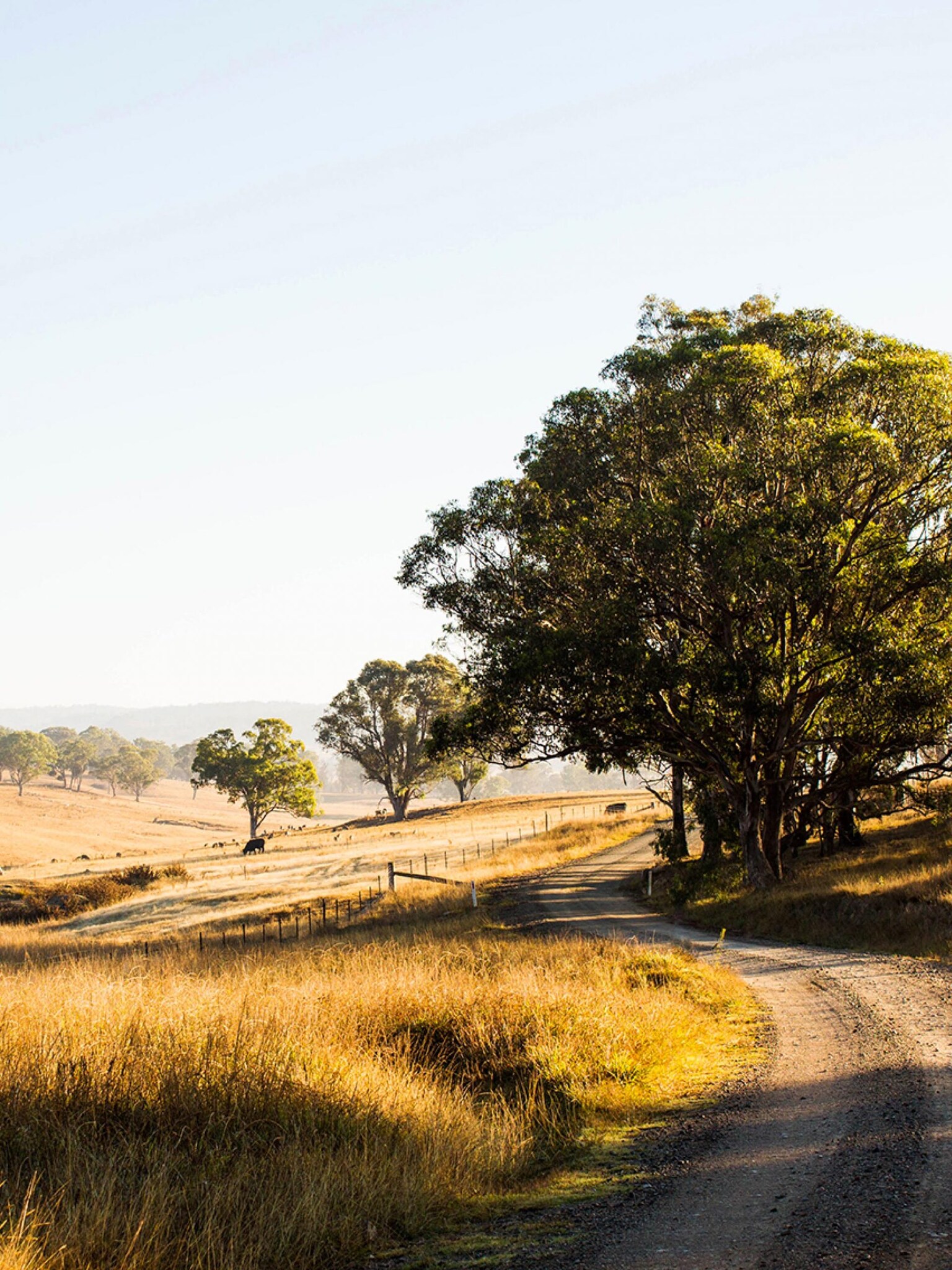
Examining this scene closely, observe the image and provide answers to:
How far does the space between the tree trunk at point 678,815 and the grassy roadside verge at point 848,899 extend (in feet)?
3.27

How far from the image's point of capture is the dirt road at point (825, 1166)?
5984 mm

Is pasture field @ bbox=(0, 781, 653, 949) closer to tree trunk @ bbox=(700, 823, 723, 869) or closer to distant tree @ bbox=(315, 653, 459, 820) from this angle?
distant tree @ bbox=(315, 653, 459, 820)

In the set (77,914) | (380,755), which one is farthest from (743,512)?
(380,755)

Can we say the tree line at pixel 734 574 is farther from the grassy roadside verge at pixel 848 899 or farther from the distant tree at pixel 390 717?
the distant tree at pixel 390 717

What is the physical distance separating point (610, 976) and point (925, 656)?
15170 millimetres

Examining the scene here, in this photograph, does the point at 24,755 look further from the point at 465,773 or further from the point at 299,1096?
the point at 299,1096

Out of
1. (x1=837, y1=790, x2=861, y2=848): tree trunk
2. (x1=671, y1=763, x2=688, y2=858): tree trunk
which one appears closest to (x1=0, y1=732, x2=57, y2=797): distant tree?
(x1=671, y1=763, x2=688, y2=858): tree trunk

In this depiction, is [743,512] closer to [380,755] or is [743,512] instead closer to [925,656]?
[925,656]

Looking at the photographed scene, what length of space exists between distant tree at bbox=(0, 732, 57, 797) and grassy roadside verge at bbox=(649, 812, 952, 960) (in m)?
160

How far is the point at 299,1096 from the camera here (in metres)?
8.41

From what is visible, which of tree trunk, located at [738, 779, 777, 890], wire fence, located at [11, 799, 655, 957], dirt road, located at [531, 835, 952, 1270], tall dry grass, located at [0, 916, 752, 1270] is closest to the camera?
dirt road, located at [531, 835, 952, 1270]

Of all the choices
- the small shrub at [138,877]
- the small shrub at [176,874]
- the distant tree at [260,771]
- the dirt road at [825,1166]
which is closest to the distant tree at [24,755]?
the distant tree at [260,771]

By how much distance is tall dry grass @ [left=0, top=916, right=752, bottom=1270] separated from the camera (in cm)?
630

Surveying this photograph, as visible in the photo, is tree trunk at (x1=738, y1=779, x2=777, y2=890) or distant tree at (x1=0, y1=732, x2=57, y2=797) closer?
tree trunk at (x1=738, y1=779, x2=777, y2=890)
